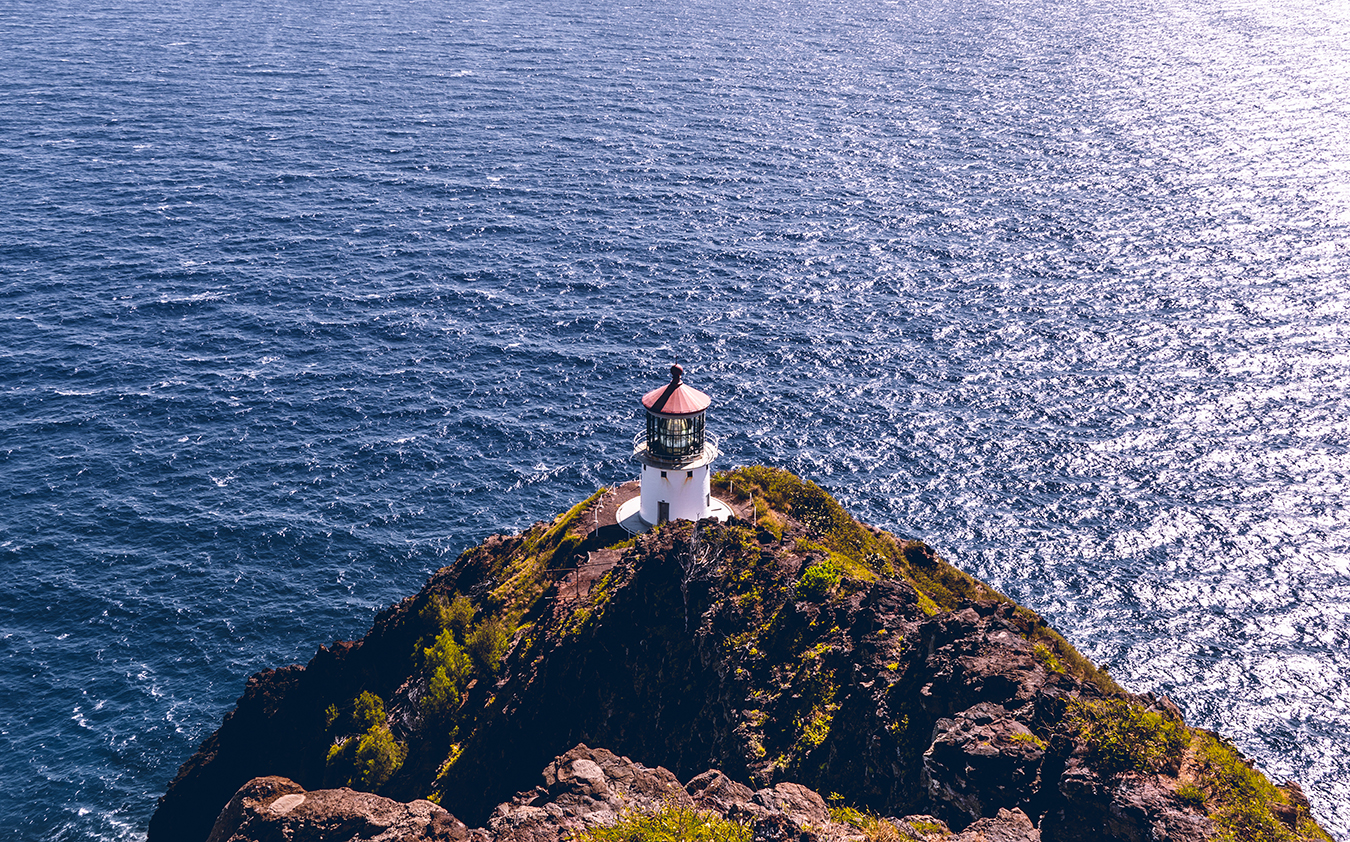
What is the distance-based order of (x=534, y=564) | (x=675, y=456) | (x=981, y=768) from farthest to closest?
(x=534, y=564), (x=675, y=456), (x=981, y=768)

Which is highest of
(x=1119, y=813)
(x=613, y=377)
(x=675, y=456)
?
(x=675, y=456)

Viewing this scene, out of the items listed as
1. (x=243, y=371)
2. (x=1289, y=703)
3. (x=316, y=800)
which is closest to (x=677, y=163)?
(x=243, y=371)

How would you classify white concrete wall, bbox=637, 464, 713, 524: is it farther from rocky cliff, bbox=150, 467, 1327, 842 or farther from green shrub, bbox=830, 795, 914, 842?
green shrub, bbox=830, 795, 914, 842

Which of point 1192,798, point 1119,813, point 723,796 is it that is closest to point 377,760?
point 723,796

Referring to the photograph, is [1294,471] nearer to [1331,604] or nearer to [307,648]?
[1331,604]

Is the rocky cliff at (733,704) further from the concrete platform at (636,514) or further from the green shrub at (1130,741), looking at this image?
the concrete platform at (636,514)

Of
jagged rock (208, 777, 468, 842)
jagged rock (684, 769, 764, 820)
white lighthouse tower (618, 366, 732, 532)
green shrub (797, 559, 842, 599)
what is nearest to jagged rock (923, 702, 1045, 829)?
jagged rock (684, 769, 764, 820)

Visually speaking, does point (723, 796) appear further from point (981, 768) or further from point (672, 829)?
point (981, 768)

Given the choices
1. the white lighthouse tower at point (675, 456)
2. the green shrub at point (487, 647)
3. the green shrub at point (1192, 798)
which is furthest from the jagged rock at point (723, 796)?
the white lighthouse tower at point (675, 456)
